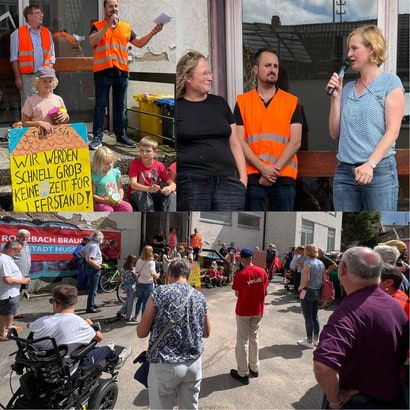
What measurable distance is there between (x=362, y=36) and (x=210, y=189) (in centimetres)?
126

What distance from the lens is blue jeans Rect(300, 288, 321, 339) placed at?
3344 millimetres

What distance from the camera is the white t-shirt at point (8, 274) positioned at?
10.9 feet

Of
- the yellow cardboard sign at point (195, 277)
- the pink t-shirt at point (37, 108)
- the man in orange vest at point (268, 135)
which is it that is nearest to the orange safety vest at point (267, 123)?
the man in orange vest at point (268, 135)

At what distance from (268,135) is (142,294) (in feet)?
3.93

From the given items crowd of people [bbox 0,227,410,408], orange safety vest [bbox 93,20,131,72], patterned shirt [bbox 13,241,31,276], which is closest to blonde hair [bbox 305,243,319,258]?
crowd of people [bbox 0,227,410,408]

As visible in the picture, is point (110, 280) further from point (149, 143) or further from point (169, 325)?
point (149, 143)

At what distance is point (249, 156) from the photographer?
350cm

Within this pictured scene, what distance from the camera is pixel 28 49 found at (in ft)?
11.2

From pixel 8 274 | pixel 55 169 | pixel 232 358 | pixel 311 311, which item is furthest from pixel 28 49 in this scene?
pixel 311 311

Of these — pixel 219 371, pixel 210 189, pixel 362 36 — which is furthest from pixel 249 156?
pixel 219 371

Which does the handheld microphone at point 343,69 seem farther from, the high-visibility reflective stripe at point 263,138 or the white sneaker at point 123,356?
the white sneaker at point 123,356

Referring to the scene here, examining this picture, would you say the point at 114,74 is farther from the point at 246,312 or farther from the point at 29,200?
the point at 246,312

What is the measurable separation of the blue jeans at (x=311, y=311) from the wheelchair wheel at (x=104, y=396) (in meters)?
1.14

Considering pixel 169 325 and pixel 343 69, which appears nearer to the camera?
pixel 169 325
